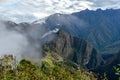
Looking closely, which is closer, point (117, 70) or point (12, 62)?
point (117, 70)

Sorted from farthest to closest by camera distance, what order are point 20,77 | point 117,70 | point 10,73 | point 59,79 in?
1. point 59,79
2. point 10,73
3. point 20,77
4. point 117,70

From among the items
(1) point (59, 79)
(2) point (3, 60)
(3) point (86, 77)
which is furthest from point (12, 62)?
(1) point (59, 79)

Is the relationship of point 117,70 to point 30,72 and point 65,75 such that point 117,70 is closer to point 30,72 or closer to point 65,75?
point 30,72

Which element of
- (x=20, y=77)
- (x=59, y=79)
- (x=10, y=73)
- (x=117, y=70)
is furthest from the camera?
(x=59, y=79)

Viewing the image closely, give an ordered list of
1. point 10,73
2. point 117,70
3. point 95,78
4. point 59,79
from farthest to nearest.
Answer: point 59,79, point 10,73, point 95,78, point 117,70

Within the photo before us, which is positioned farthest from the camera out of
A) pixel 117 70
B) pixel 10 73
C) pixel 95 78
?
pixel 10 73

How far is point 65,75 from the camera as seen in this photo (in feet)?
190

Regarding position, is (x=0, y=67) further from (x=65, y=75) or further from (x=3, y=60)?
(x=65, y=75)

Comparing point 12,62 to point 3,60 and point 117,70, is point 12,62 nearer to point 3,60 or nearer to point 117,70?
point 3,60

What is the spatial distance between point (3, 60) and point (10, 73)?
5.26 metres

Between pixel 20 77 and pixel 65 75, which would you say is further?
pixel 65 75

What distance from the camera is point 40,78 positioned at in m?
50.2

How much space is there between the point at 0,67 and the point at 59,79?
446 inches

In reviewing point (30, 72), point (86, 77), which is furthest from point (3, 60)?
point (86, 77)
